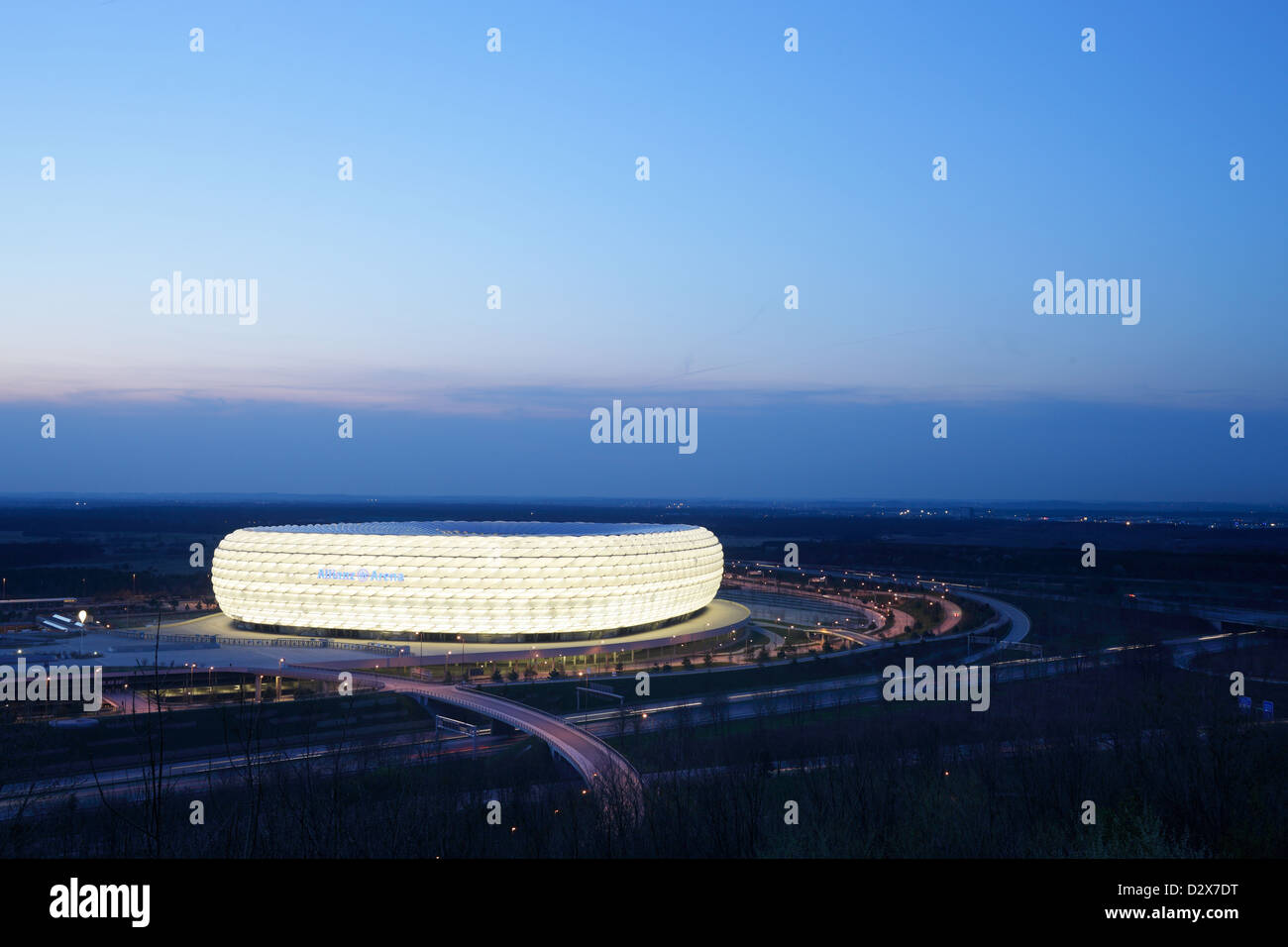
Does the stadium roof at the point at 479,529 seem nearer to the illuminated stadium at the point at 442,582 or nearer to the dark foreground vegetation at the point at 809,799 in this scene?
the illuminated stadium at the point at 442,582

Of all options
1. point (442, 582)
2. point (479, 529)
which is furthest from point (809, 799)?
point (479, 529)

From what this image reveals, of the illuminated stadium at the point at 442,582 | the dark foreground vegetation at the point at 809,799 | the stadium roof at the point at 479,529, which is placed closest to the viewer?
the dark foreground vegetation at the point at 809,799

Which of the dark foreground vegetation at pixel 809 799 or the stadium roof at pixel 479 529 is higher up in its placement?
the stadium roof at pixel 479 529

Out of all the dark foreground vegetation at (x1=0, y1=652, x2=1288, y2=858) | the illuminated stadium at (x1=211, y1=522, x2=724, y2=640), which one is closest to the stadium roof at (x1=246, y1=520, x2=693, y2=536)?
the illuminated stadium at (x1=211, y1=522, x2=724, y2=640)

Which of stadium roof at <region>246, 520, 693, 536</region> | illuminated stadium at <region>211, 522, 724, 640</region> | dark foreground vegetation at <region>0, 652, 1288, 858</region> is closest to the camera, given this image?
dark foreground vegetation at <region>0, 652, 1288, 858</region>

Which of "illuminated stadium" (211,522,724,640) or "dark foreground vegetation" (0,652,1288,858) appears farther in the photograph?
"illuminated stadium" (211,522,724,640)

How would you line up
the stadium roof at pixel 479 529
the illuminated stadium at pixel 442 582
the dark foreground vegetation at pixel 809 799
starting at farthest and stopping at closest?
the stadium roof at pixel 479 529 → the illuminated stadium at pixel 442 582 → the dark foreground vegetation at pixel 809 799

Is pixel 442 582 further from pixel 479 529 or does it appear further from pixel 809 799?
pixel 809 799

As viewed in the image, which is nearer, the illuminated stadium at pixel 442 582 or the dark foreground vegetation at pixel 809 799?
the dark foreground vegetation at pixel 809 799

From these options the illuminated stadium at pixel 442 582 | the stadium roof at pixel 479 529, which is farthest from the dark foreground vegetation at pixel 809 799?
the stadium roof at pixel 479 529

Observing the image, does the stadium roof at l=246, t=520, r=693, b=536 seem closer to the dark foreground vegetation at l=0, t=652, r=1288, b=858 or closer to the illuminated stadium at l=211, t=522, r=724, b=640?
the illuminated stadium at l=211, t=522, r=724, b=640
